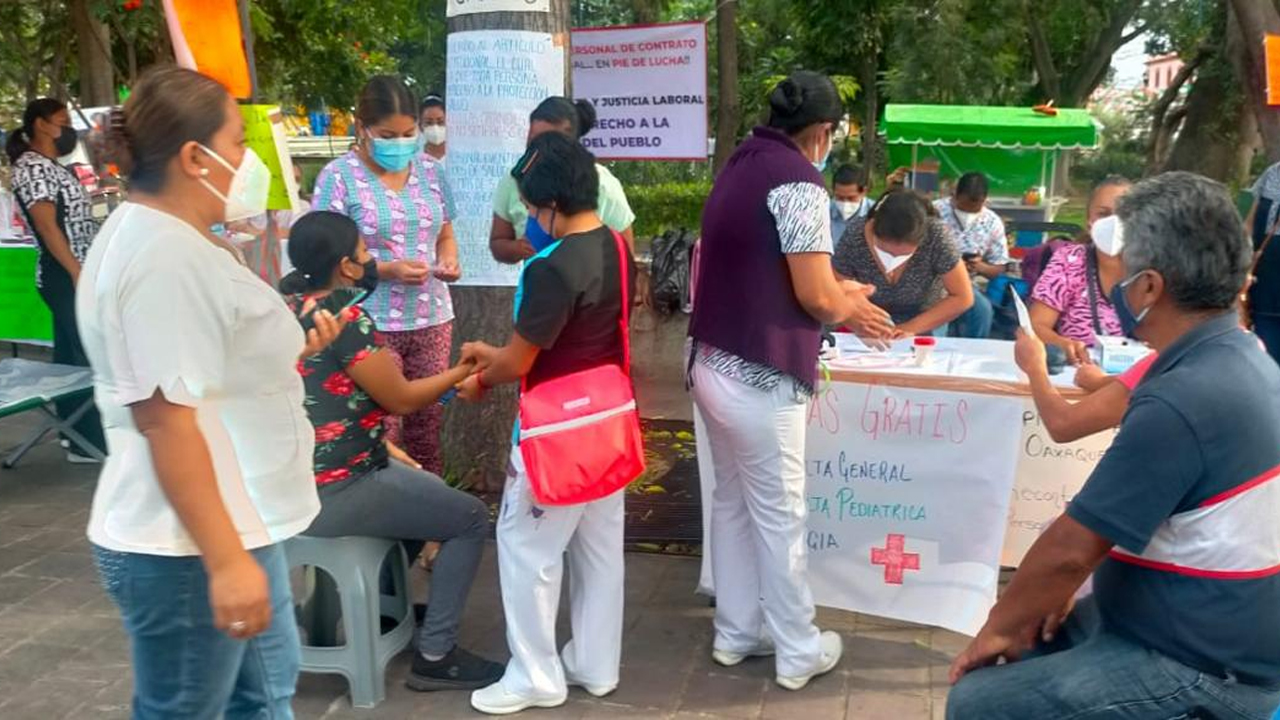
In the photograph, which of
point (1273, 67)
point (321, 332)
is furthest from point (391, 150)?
point (1273, 67)

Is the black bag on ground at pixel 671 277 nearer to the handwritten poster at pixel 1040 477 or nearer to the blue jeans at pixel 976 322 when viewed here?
the blue jeans at pixel 976 322

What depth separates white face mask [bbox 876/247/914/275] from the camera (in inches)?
179

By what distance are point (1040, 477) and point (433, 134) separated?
425cm

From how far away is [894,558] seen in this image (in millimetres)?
3850

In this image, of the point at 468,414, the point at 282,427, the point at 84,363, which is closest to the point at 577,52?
the point at 468,414

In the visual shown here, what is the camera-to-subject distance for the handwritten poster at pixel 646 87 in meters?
7.01

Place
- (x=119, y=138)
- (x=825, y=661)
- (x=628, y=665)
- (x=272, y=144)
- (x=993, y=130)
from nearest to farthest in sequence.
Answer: (x=119, y=138), (x=825, y=661), (x=628, y=665), (x=272, y=144), (x=993, y=130)

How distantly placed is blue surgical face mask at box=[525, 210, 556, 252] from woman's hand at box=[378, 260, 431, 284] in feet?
3.08

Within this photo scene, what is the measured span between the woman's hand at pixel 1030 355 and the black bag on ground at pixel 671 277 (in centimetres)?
446

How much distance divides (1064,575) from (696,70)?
5.46 meters

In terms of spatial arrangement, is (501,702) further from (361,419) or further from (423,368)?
(423,368)

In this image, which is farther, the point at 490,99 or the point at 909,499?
the point at 490,99

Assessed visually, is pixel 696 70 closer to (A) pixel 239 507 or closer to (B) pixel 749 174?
(B) pixel 749 174

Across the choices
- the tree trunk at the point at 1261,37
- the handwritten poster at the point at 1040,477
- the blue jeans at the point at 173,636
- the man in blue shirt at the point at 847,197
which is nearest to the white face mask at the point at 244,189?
the blue jeans at the point at 173,636
